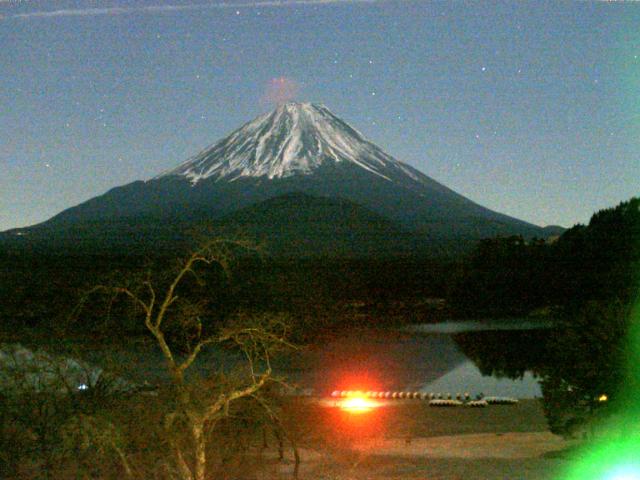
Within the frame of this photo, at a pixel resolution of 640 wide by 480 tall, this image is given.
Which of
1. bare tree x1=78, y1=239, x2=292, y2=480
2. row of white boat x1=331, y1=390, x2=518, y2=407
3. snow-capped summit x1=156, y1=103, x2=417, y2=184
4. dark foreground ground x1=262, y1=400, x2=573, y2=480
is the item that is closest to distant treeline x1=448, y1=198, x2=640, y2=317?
row of white boat x1=331, y1=390, x2=518, y2=407

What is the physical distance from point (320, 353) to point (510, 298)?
16.3 m

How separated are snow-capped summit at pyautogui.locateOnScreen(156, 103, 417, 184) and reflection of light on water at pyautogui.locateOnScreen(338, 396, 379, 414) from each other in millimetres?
96275

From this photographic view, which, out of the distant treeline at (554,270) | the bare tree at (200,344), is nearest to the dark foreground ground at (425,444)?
the bare tree at (200,344)

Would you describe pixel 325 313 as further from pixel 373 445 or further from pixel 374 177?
pixel 374 177

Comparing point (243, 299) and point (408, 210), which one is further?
point (408, 210)

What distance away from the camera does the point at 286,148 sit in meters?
120

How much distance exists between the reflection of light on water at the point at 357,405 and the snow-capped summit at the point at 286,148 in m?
96.3

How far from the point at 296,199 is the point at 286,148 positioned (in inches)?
730

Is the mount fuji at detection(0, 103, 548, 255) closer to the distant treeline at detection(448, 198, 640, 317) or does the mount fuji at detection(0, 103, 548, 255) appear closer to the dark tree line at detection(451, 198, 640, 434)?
the distant treeline at detection(448, 198, 640, 317)

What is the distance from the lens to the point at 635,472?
8406 millimetres

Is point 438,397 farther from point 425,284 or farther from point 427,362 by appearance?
point 425,284

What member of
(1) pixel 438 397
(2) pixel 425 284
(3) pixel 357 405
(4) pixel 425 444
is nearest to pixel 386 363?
(1) pixel 438 397

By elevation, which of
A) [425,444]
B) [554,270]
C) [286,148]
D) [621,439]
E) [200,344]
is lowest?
[425,444]

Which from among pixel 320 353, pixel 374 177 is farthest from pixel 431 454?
pixel 374 177
